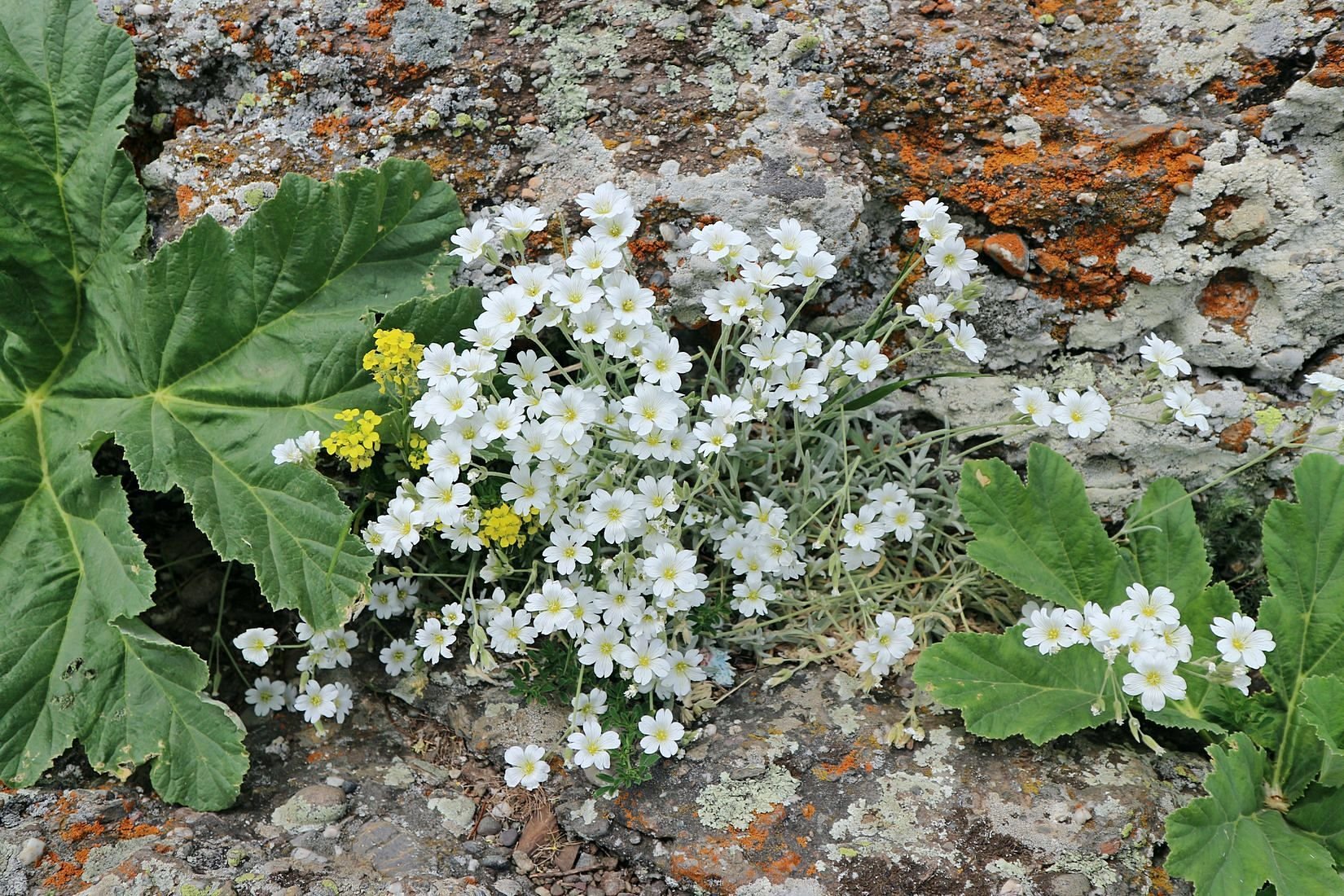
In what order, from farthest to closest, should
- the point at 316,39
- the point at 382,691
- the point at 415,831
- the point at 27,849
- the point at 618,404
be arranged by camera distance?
the point at 316,39
the point at 382,691
the point at 618,404
the point at 415,831
the point at 27,849

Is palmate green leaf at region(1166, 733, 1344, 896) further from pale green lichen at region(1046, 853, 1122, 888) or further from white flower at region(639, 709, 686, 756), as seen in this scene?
white flower at region(639, 709, 686, 756)

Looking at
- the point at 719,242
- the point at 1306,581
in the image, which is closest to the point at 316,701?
the point at 719,242

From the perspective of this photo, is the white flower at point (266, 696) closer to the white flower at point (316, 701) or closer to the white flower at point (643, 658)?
the white flower at point (316, 701)

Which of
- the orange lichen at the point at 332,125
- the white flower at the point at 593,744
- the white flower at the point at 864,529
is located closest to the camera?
the white flower at the point at 593,744

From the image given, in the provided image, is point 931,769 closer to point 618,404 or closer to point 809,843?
point 809,843

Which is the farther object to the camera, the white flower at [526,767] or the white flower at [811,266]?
the white flower at [811,266]

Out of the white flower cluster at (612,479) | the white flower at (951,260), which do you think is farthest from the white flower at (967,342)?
the white flower at (951,260)

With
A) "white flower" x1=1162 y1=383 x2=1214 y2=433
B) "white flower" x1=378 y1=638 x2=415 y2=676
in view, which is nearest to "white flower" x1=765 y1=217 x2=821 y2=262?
"white flower" x1=1162 y1=383 x2=1214 y2=433

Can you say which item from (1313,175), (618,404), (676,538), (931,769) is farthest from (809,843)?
(1313,175)
